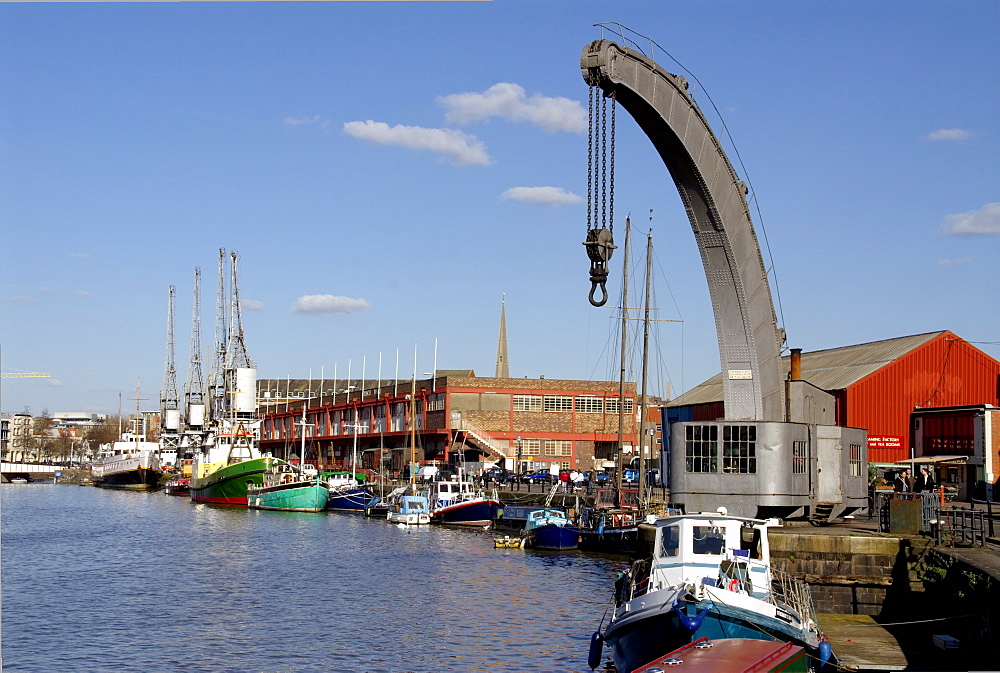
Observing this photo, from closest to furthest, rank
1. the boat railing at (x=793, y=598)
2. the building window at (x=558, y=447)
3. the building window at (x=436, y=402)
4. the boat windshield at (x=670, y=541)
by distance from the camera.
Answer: the boat railing at (x=793, y=598) < the boat windshield at (x=670, y=541) < the building window at (x=558, y=447) < the building window at (x=436, y=402)

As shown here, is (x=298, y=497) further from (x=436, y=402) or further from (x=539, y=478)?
(x=436, y=402)

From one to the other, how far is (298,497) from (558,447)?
2406cm

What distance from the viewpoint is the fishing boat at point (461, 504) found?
203ft

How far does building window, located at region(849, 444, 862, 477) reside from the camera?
3331cm

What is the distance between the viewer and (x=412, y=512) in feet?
211

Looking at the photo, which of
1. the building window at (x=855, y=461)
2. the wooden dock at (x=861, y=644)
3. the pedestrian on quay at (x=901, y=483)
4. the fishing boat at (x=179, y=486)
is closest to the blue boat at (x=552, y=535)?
the pedestrian on quay at (x=901, y=483)

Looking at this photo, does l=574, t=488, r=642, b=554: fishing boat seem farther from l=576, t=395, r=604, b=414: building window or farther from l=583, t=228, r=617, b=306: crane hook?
l=576, t=395, r=604, b=414: building window

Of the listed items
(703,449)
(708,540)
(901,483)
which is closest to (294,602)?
(703,449)

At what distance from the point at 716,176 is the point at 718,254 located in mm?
2165

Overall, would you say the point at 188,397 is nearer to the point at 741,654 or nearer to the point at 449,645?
the point at 449,645

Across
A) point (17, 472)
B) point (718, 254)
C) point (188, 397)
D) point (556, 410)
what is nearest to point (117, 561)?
point (718, 254)

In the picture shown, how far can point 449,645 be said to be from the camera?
26234 millimetres

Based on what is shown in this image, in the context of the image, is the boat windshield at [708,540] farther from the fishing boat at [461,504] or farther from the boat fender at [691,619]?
the fishing boat at [461,504]

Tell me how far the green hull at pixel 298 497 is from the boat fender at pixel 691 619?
206 ft
